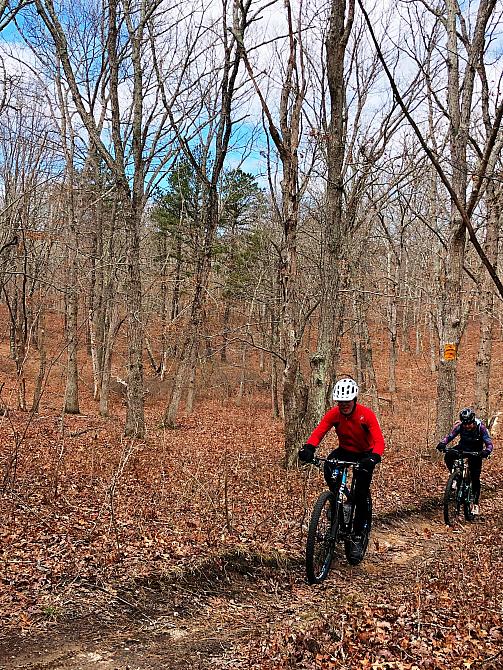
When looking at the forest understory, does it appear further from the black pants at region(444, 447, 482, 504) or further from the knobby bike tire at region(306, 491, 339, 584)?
the black pants at region(444, 447, 482, 504)

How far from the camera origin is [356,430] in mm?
7180

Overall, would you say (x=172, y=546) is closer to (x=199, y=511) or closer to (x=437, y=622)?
(x=199, y=511)

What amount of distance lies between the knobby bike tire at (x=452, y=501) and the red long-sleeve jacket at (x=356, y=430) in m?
2.95

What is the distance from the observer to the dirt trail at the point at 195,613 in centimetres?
490

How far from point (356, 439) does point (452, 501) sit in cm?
348

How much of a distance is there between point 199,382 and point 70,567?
91.0 feet

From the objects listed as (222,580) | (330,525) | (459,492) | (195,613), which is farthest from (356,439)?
(459,492)

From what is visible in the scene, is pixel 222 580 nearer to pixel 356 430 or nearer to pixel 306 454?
pixel 306 454

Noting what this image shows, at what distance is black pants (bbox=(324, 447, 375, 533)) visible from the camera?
7.06m

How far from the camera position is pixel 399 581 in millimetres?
6965

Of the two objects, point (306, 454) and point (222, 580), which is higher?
point (306, 454)

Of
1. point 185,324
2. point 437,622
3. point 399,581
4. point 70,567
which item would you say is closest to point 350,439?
point 399,581

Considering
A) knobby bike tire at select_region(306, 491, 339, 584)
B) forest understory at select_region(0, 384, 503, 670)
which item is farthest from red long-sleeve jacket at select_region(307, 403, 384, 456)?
forest understory at select_region(0, 384, 503, 670)

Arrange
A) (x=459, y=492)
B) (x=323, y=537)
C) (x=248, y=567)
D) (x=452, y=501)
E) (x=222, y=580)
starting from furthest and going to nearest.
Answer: (x=459, y=492) < (x=452, y=501) < (x=248, y=567) < (x=323, y=537) < (x=222, y=580)
